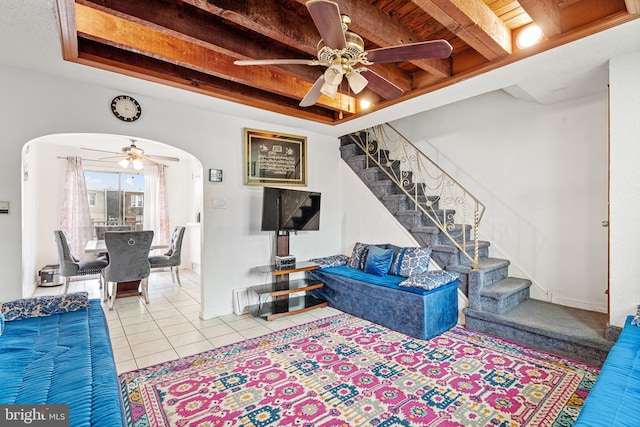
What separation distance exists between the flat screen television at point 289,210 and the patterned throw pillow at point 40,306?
1963mm

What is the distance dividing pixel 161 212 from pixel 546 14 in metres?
7.13

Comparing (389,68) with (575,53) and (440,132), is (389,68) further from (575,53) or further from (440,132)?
(440,132)

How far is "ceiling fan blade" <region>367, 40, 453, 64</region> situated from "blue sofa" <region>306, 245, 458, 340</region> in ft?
7.23

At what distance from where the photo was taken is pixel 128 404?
2.05 meters

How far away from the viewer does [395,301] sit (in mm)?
3307

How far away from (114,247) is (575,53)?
5355 millimetres

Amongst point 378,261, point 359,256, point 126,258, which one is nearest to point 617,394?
point 378,261

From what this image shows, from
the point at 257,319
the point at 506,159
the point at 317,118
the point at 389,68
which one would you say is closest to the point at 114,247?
the point at 257,319

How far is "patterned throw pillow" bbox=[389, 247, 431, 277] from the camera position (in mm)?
3684

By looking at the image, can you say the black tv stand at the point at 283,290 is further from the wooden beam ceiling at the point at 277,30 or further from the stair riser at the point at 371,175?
the wooden beam ceiling at the point at 277,30

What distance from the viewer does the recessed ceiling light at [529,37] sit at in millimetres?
2436

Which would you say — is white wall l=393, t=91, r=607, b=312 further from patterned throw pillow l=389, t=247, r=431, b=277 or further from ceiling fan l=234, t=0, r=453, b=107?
ceiling fan l=234, t=0, r=453, b=107

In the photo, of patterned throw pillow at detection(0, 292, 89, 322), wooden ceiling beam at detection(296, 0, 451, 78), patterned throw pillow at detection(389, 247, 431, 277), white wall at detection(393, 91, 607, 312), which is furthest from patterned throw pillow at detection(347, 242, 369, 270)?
patterned throw pillow at detection(0, 292, 89, 322)

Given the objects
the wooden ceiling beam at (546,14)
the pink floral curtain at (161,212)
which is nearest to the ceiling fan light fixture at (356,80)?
the wooden ceiling beam at (546,14)
